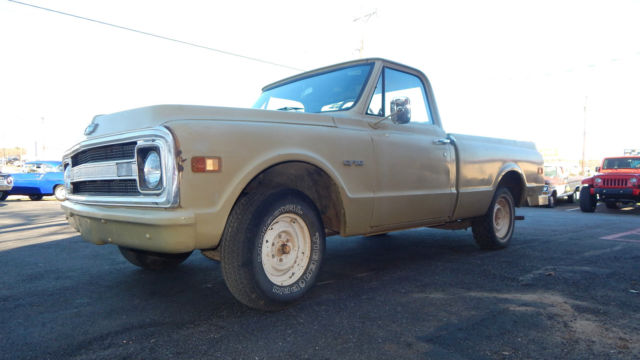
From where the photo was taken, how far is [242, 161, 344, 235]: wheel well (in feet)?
9.84

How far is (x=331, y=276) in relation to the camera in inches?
155

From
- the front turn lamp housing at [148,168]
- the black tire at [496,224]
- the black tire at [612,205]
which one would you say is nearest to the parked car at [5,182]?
the front turn lamp housing at [148,168]

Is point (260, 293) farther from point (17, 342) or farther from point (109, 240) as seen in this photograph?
point (17, 342)

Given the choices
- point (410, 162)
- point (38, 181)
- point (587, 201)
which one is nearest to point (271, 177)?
point (410, 162)

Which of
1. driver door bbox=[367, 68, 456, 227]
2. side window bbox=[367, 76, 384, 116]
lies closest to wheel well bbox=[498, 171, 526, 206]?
driver door bbox=[367, 68, 456, 227]

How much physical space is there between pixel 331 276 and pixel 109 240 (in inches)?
77.3

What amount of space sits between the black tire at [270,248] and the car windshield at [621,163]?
47.1 ft

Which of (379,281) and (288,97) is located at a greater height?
(288,97)

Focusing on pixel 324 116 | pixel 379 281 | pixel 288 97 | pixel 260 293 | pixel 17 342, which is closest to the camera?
pixel 17 342

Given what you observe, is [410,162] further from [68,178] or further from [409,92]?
[68,178]

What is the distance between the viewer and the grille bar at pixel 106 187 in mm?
2739

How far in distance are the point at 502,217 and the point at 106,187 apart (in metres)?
4.86

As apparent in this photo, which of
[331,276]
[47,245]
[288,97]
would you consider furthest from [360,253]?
[47,245]

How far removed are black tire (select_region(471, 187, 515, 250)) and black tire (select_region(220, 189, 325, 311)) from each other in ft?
9.57
